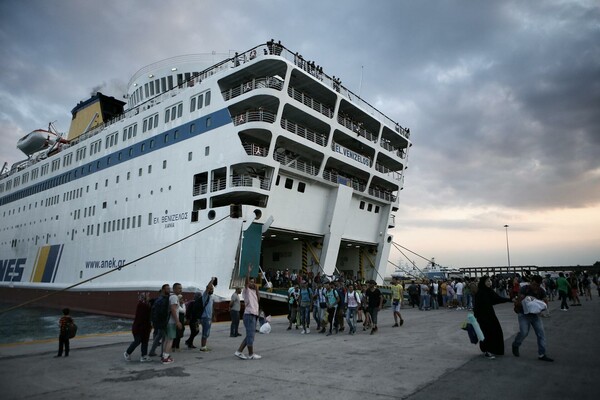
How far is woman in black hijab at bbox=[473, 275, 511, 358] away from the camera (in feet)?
24.3

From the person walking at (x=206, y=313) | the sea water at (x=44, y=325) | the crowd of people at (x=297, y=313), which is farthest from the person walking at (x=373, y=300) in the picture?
the sea water at (x=44, y=325)

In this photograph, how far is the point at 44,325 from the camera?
24172mm

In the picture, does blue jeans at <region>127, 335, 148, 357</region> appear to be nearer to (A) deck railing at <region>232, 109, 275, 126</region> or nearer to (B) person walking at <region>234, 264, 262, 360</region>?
(B) person walking at <region>234, 264, 262, 360</region>

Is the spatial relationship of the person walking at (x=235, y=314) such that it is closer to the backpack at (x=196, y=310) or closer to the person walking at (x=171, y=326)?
the backpack at (x=196, y=310)

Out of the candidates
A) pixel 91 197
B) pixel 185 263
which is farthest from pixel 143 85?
pixel 185 263

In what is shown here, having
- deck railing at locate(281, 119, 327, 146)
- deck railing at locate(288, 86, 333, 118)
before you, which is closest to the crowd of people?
deck railing at locate(281, 119, 327, 146)

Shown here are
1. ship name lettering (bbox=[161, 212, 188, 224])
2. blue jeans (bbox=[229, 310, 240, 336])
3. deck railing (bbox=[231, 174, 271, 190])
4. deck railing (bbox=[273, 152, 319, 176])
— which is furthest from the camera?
ship name lettering (bbox=[161, 212, 188, 224])

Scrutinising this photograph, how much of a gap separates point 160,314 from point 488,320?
658 centimetres

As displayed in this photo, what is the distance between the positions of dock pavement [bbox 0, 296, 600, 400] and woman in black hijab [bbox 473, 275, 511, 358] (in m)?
0.29

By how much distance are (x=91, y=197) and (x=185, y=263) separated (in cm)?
1285

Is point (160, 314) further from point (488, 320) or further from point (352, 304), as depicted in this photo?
point (488, 320)

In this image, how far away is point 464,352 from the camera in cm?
796

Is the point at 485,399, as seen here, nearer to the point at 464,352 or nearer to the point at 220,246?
the point at 464,352

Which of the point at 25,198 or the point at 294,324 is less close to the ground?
the point at 25,198
